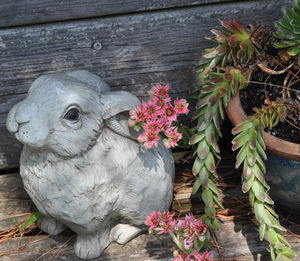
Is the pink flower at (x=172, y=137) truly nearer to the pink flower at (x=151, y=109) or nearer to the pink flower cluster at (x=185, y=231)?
the pink flower at (x=151, y=109)

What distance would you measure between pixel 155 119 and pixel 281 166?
0.54m

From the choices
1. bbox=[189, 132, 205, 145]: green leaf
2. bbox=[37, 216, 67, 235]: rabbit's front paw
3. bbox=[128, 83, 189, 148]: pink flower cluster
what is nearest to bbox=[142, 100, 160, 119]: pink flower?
bbox=[128, 83, 189, 148]: pink flower cluster

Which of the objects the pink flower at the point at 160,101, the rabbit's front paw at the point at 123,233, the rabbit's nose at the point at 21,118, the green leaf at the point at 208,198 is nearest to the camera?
the rabbit's nose at the point at 21,118

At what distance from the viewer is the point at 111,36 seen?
180 centimetres

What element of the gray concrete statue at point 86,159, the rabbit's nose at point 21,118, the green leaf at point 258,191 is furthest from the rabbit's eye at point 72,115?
the green leaf at point 258,191

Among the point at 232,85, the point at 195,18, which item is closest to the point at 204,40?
the point at 195,18

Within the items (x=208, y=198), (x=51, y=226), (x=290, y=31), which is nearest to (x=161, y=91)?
(x=208, y=198)

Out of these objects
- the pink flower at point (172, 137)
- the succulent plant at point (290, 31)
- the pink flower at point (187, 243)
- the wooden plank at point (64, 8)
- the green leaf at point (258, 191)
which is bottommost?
the pink flower at point (187, 243)

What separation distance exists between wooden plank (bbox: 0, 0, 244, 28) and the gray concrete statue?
1.03 feet

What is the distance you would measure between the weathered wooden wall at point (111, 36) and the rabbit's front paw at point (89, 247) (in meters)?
0.71

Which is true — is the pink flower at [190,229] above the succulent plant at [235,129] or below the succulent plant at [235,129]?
below

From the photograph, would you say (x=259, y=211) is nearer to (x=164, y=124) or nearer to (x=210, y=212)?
(x=210, y=212)

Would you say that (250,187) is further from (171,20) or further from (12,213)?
(12,213)

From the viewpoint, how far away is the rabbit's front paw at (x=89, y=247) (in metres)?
1.62
